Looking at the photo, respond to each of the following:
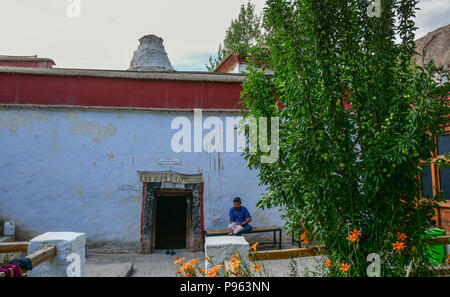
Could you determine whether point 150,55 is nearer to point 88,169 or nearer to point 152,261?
point 88,169

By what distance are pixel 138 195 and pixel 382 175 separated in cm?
646

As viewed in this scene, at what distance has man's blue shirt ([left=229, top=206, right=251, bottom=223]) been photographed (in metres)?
7.86

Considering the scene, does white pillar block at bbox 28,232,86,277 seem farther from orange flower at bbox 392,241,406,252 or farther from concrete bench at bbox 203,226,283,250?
concrete bench at bbox 203,226,283,250

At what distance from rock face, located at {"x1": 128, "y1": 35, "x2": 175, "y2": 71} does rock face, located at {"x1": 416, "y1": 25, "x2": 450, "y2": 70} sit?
8410mm

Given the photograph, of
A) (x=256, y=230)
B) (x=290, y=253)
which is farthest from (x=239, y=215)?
(x=290, y=253)

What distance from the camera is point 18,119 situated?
7797mm

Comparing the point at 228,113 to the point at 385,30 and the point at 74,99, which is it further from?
the point at 385,30

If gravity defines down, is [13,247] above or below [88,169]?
below

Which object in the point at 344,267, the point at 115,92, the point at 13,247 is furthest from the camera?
the point at 115,92

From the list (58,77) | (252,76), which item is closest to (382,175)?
(252,76)

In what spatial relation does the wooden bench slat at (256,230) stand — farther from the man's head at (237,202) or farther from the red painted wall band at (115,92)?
the red painted wall band at (115,92)

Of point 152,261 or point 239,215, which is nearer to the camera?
point 152,261

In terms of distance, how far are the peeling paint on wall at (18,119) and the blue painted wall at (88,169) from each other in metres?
0.02

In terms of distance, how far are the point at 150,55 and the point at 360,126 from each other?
1072 centimetres
